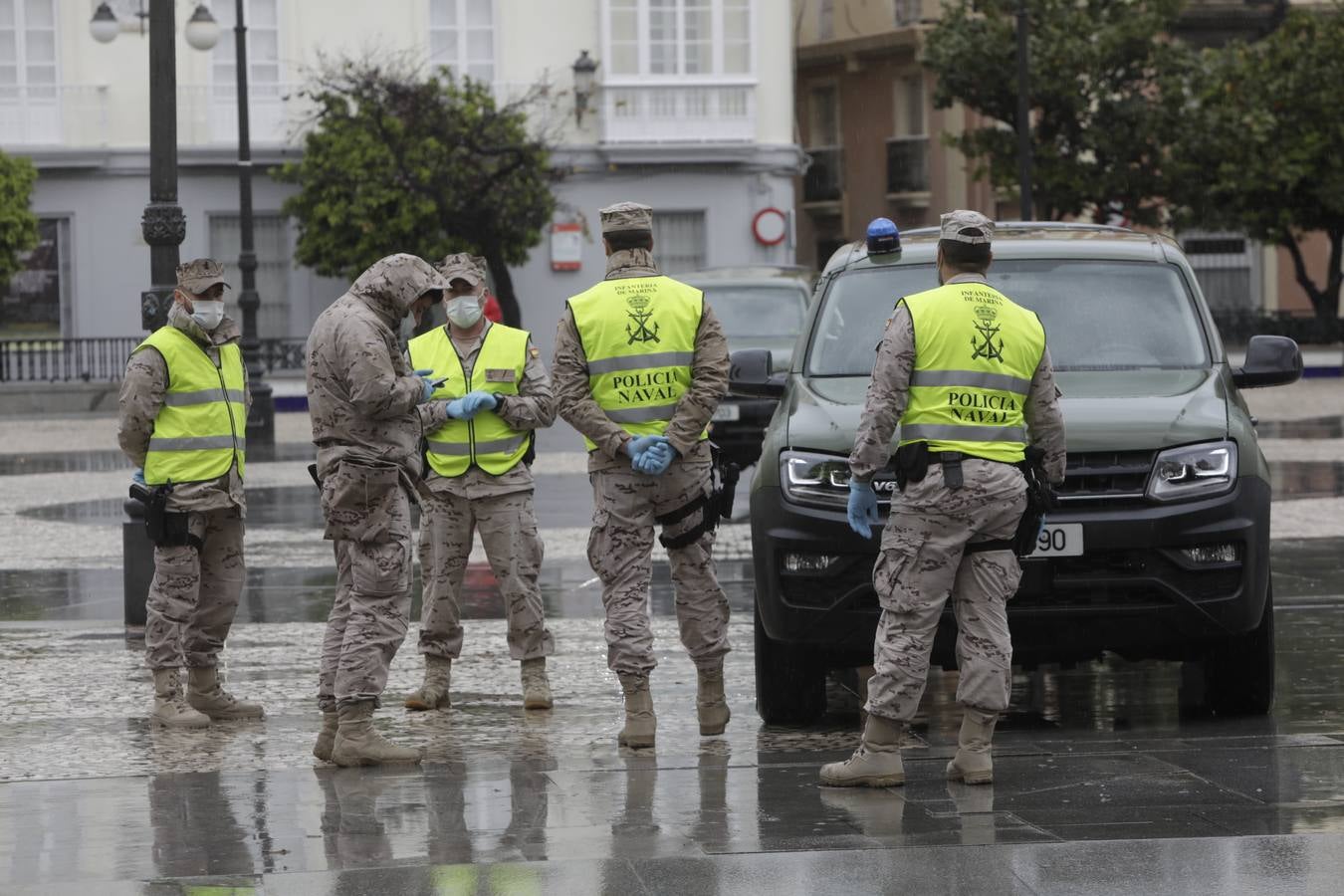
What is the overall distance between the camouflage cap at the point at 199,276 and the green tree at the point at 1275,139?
112ft

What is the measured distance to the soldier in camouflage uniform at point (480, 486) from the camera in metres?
8.67

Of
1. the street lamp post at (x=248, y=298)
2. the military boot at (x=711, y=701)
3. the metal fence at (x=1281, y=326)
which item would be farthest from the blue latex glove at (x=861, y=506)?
the metal fence at (x=1281, y=326)

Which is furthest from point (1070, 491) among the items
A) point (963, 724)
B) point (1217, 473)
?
point (963, 724)

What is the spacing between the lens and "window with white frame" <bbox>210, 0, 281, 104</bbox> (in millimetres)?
37906

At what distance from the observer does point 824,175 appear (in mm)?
51375

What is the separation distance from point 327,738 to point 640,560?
1.22m

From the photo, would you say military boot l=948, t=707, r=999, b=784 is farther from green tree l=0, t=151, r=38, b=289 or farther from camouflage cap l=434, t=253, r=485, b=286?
green tree l=0, t=151, r=38, b=289

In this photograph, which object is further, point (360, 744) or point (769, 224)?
point (769, 224)

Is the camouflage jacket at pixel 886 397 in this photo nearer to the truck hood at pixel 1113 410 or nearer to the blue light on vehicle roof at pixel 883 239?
the truck hood at pixel 1113 410

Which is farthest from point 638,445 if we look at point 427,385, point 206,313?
point 206,313

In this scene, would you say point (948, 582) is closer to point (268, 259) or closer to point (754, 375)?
point (754, 375)

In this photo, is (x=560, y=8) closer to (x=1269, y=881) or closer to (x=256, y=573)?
(x=256, y=573)

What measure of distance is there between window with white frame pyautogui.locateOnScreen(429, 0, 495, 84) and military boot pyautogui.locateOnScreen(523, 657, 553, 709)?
31.1 m

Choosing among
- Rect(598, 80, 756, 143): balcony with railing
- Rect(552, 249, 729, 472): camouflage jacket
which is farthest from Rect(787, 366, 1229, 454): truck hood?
Rect(598, 80, 756, 143): balcony with railing
